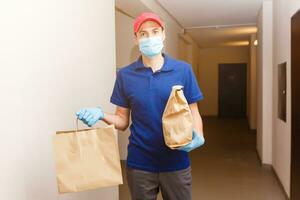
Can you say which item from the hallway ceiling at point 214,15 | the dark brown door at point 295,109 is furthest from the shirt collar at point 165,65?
the hallway ceiling at point 214,15

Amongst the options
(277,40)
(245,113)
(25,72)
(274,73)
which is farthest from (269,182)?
(245,113)

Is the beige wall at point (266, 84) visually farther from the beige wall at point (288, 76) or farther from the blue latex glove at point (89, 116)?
the blue latex glove at point (89, 116)

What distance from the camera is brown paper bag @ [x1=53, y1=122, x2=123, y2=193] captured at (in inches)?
52.4

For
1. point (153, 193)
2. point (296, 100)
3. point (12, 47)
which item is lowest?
point (153, 193)

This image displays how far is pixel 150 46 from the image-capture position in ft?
5.05

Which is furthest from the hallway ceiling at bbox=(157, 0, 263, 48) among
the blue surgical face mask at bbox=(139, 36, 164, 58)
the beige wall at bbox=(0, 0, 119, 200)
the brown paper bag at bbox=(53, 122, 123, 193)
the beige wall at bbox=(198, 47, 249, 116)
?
the brown paper bag at bbox=(53, 122, 123, 193)

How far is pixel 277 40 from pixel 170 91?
280 centimetres

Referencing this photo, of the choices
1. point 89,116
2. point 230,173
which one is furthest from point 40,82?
point 230,173

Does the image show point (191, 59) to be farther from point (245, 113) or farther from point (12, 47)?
point (12, 47)

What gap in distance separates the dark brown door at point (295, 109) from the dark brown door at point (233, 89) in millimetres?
7668

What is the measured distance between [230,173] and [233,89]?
21.8 ft

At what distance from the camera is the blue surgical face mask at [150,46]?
5.05 feet

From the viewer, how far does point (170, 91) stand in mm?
1469

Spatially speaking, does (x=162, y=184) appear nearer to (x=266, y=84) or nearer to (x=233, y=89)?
(x=266, y=84)
